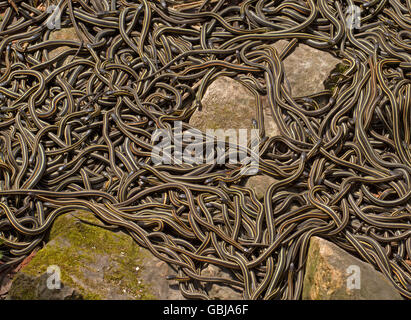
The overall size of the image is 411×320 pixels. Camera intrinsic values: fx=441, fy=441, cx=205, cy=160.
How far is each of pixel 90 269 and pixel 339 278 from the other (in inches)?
137

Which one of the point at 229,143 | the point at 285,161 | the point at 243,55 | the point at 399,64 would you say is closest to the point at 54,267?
the point at 229,143

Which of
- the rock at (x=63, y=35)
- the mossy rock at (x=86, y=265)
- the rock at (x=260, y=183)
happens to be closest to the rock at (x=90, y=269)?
the mossy rock at (x=86, y=265)

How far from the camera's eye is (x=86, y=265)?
20.8 feet

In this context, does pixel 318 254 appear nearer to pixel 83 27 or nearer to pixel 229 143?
pixel 229 143

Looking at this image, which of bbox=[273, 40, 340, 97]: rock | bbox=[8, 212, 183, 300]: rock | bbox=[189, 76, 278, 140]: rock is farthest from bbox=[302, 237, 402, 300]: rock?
bbox=[273, 40, 340, 97]: rock

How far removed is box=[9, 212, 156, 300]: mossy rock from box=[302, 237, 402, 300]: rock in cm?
228

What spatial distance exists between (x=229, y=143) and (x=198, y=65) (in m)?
1.82

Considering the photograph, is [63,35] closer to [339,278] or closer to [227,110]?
[227,110]

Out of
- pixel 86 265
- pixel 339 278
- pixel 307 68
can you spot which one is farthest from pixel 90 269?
pixel 307 68

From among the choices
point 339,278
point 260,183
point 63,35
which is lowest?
point 339,278

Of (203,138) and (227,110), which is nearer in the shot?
(203,138)

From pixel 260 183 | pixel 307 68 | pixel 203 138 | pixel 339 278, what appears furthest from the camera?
pixel 307 68

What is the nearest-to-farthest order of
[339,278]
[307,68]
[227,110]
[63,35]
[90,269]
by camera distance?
[339,278] → [90,269] → [227,110] → [307,68] → [63,35]

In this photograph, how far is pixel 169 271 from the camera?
6.54 m
